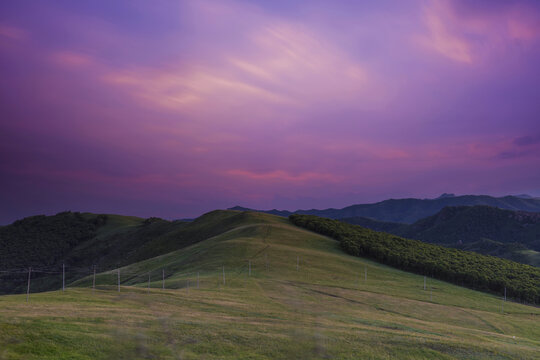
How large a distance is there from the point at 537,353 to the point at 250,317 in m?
25.3

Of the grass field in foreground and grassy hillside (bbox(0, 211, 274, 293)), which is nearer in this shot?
the grass field in foreground

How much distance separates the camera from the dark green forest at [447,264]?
73.2 m

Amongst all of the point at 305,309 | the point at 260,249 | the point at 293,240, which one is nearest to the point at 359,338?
the point at 305,309

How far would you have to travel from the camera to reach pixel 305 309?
127ft

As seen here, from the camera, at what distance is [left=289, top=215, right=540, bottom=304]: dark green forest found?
240 ft

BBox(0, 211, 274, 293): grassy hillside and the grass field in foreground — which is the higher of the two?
the grass field in foreground

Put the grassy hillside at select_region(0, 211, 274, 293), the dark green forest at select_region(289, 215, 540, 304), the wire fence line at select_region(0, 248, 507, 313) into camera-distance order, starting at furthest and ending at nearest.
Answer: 1. the grassy hillside at select_region(0, 211, 274, 293)
2. the dark green forest at select_region(289, 215, 540, 304)
3. the wire fence line at select_region(0, 248, 507, 313)

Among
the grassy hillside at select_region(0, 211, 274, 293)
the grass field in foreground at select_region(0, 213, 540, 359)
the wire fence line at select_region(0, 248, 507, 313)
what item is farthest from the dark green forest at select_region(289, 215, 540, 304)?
the grassy hillside at select_region(0, 211, 274, 293)

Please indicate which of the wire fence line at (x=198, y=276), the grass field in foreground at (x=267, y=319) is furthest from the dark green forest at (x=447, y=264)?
the grass field in foreground at (x=267, y=319)

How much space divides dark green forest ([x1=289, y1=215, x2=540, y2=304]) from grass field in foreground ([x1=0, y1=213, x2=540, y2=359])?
25.2 feet

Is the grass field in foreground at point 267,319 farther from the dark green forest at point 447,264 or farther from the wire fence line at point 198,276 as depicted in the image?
the dark green forest at point 447,264

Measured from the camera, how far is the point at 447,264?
3209 inches

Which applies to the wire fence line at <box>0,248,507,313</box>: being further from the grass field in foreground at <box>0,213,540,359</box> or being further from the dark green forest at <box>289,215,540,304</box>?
the dark green forest at <box>289,215,540,304</box>

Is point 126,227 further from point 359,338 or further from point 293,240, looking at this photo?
point 359,338
